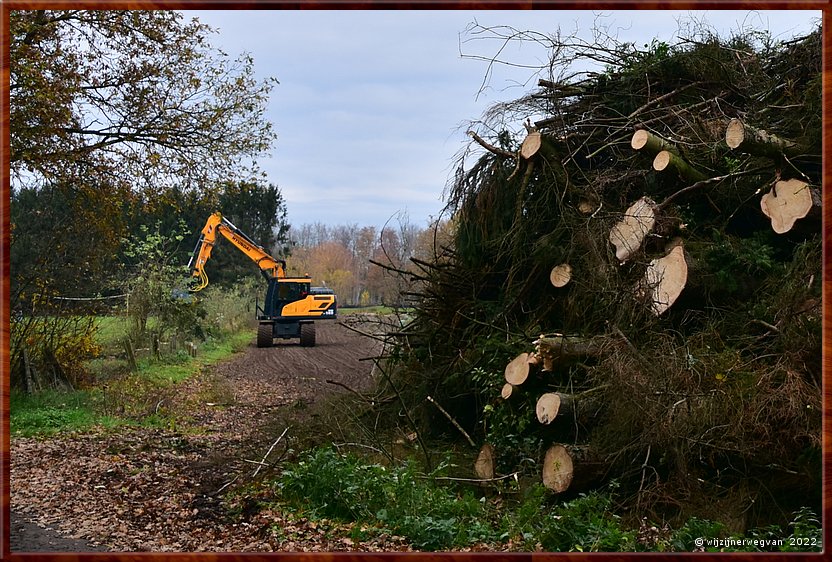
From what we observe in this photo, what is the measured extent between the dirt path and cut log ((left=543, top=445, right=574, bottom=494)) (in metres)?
1.29

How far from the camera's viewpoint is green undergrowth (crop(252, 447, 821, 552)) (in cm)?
462

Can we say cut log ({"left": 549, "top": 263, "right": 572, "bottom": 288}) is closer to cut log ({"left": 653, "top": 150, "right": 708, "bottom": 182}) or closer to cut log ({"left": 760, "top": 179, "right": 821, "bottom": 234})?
cut log ({"left": 653, "top": 150, "right": 708, "bottom": 182})

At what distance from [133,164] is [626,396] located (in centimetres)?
845

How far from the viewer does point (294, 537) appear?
5.16 metres

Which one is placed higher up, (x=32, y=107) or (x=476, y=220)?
(x=32, y=107)

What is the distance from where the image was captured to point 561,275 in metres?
6.71

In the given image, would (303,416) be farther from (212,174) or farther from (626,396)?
(212,174)

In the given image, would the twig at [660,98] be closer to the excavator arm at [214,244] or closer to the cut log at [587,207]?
the cut log at [587,207]

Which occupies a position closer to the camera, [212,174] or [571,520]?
[571,520]

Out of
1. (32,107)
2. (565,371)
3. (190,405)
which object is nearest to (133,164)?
(32,107)

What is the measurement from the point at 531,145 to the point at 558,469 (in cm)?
295

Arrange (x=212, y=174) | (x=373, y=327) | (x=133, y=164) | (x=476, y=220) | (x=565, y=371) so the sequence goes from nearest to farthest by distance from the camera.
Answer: (x=565, y=371), (x=476, y=220), (x=373, y=327), (x=133, y=164), (x=212, y=174)

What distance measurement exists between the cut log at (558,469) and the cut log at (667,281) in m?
1.34

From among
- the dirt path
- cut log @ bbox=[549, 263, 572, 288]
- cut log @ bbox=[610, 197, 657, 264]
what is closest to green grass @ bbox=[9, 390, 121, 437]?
the dirt path
